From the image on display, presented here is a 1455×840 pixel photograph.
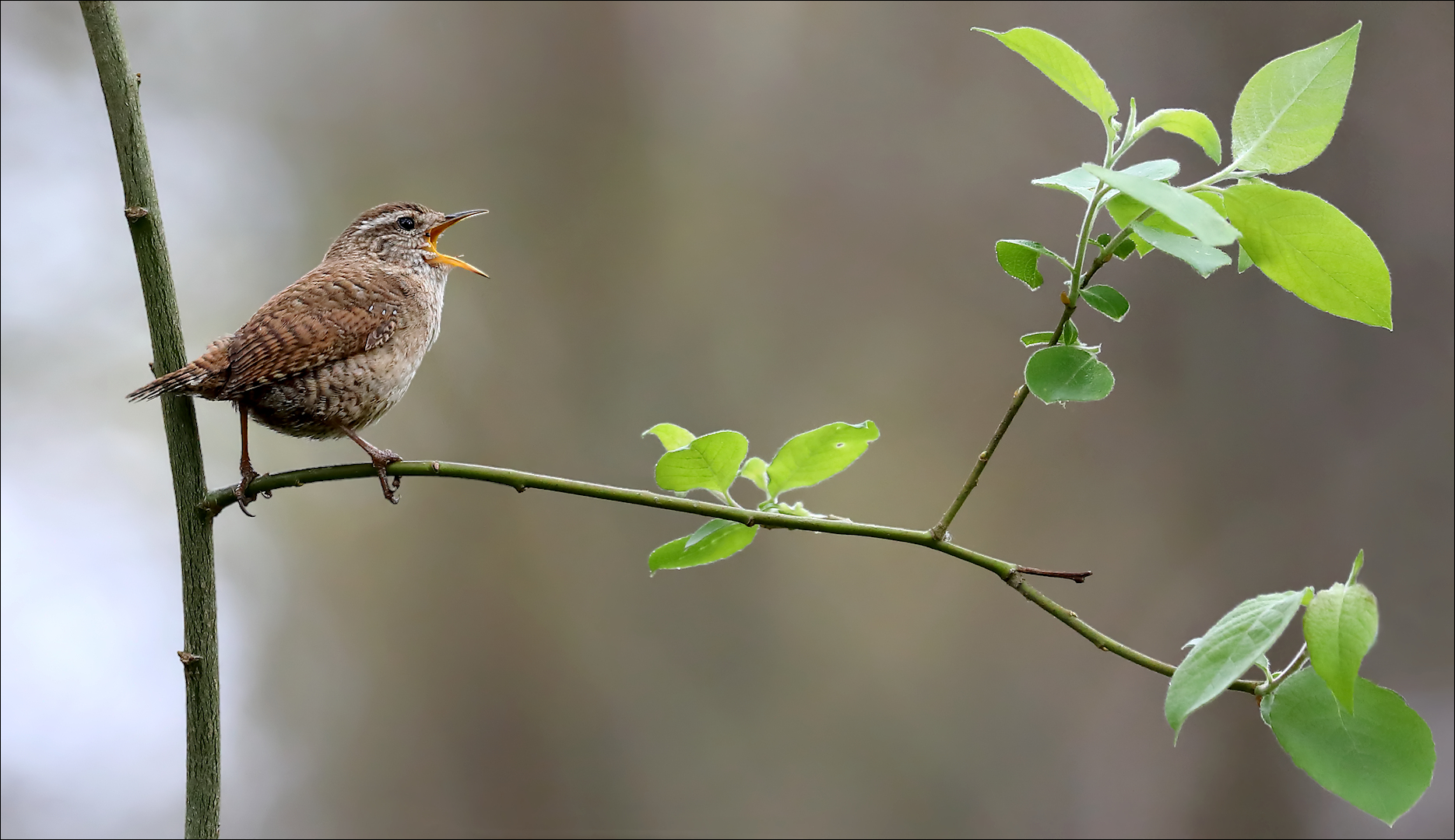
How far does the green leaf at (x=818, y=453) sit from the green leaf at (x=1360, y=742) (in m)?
0.27

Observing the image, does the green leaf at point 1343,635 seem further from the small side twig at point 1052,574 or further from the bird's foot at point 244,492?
the bird's foot at point 244,492

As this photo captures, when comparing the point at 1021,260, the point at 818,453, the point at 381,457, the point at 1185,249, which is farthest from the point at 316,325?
the point at 1185,249

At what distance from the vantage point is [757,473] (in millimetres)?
675

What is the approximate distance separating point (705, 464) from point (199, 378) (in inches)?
17.7

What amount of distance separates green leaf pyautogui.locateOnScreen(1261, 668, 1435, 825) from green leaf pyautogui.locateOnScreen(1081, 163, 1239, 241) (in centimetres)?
24

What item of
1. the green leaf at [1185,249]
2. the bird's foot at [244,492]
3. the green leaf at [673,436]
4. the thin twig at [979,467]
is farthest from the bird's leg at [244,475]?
the green leaf at [1185,249]

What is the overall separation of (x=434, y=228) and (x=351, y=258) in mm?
115

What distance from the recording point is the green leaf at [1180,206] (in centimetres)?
38

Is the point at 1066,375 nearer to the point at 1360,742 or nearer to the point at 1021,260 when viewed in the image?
the point at 1021,260

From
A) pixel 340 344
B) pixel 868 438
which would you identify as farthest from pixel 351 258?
pixel 868 438

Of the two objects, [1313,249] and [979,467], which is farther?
[979,467]

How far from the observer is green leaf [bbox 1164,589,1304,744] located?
431 mm

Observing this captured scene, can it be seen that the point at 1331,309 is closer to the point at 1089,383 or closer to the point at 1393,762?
the point at 1089,383

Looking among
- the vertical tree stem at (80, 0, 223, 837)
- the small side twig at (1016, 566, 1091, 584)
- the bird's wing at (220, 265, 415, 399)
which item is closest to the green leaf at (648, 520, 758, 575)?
the small side twig at (1016, 566, 1091, 584)
